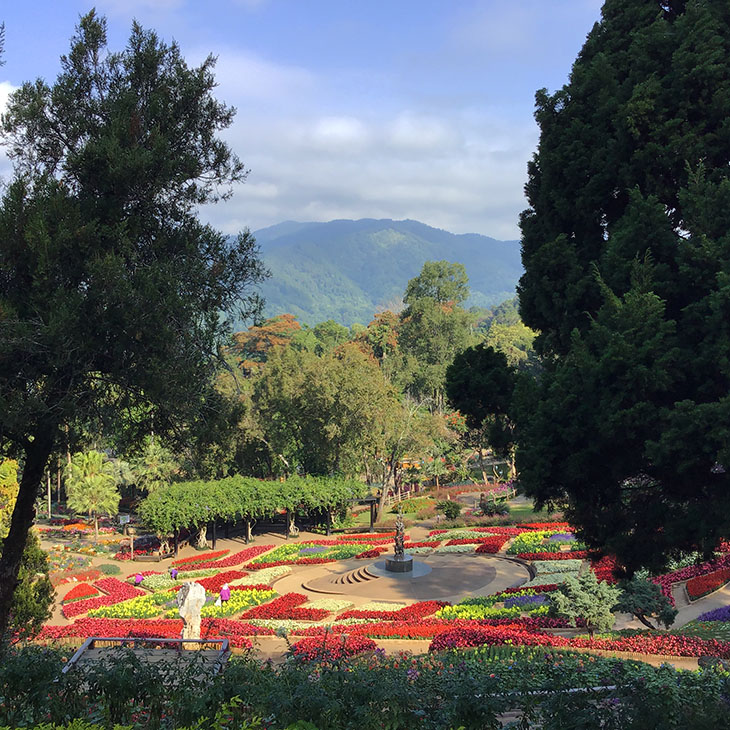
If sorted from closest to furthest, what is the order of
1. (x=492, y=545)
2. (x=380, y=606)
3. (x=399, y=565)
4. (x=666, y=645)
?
(x=666, y=645)
(x=380, y=606)
(x=399, y=565)
(x=492, y=545)

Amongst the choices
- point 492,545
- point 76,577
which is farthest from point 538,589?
point 76,577

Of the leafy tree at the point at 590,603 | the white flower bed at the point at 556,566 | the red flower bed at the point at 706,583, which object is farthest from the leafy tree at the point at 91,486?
the red flower bed at the point at 706,583

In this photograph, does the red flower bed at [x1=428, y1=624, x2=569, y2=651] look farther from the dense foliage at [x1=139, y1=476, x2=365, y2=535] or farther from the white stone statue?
the dense foliage at [x1=139, y1=476, x2=365, y2=535]

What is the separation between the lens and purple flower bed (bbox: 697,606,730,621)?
55.8ft

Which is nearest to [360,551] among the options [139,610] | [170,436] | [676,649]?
[139,610]

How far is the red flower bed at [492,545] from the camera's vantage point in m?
28.8

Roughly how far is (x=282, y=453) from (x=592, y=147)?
36461 mm

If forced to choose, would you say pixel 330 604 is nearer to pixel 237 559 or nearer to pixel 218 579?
pixel 218 579

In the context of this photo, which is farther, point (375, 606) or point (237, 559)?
point (237, 559)

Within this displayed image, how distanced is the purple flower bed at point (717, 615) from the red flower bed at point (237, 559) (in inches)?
834

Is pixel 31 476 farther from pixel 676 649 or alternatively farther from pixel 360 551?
pixel 360 551

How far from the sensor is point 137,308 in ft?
30.3

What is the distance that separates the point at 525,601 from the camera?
66.3 feet

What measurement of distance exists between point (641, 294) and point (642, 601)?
11594mm
